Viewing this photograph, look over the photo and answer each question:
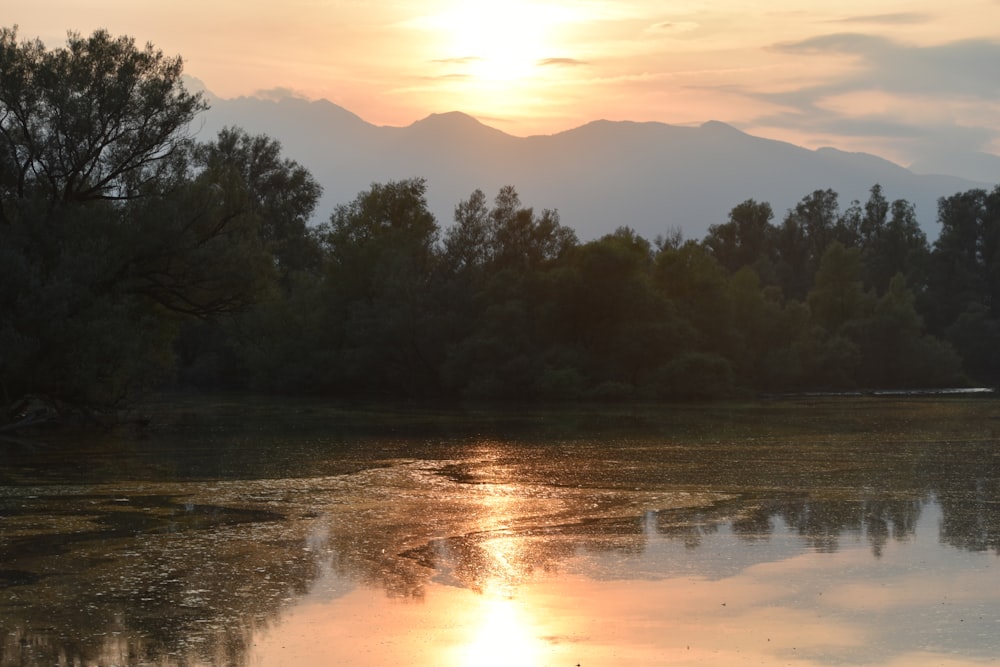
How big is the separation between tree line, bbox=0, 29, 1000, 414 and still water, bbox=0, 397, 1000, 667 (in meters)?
7.04

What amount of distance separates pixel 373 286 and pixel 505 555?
51.9 metres

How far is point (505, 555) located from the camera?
15.5 m

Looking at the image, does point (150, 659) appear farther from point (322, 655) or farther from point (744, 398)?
point (744, 398)

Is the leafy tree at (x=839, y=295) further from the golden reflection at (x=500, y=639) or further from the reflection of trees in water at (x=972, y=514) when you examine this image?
the golden reflection at (x=500, y=639)

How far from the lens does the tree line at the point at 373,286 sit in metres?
35.9

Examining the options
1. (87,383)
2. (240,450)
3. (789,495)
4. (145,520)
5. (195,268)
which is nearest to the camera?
(145,520)

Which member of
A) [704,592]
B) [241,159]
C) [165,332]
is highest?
[241,159]

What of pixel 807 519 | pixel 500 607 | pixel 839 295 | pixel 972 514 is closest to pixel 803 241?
pixel 839 295

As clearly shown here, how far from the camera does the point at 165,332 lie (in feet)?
135

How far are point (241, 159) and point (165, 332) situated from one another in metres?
43.4

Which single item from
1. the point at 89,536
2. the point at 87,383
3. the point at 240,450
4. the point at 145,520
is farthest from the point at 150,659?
the point at 87,383

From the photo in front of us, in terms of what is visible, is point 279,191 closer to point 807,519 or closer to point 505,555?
point 807,519

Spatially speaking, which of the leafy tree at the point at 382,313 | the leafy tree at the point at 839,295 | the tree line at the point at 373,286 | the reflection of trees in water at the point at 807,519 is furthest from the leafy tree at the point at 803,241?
the reflection of trees in water at the point at 807,519

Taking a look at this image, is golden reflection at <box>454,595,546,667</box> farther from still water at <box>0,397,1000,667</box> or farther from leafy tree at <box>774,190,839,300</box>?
leafy tree at <box>774,190,839,300</box>
